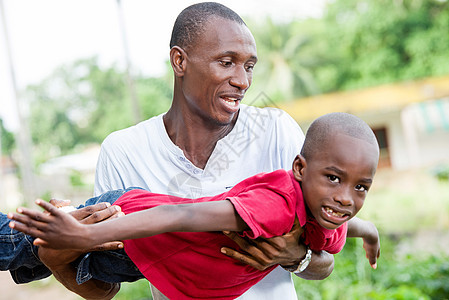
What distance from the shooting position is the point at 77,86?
104 feet

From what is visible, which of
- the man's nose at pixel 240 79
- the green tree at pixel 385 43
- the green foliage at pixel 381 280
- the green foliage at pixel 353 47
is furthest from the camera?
the green foliage at pixel 353 47

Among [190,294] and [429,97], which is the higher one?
[190,294]

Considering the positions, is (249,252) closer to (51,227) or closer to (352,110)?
(51,227)

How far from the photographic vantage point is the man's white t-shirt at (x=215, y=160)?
6.47ft

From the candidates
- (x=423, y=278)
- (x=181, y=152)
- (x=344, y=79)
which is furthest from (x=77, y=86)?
(x=181, y=152)

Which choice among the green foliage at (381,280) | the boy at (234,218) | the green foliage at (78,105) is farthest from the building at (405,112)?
the boy at (234,218)

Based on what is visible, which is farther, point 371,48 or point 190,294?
point 371,48

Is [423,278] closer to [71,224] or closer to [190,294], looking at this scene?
[190,294]

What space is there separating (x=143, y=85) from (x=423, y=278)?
66.9ft

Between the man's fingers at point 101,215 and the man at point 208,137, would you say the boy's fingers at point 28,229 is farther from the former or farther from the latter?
the man at point 208,137

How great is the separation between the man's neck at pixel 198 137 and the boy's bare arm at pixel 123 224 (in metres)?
0.54

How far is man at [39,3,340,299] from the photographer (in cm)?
197

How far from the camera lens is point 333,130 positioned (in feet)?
5.32

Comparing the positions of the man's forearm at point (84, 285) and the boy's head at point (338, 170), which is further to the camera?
the man's forearm at point (84, 285)
